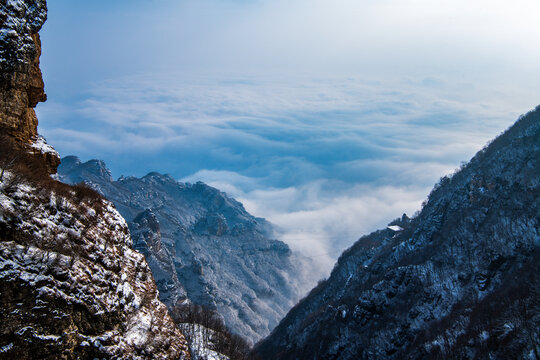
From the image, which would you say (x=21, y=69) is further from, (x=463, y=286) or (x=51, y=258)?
(x=463, y=286)

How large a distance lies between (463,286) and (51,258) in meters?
105

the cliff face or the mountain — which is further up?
the cliff face

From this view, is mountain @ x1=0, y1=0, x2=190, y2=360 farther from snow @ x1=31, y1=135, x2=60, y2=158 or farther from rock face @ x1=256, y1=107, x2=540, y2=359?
rock face @ x1=256, y1=107, x2=540, y2=359

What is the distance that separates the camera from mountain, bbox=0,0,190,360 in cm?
3045

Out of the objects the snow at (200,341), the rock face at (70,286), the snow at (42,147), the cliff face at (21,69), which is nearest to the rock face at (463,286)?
the snow at (200,341)

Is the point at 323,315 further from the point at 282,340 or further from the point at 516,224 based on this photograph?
the point at 516,224

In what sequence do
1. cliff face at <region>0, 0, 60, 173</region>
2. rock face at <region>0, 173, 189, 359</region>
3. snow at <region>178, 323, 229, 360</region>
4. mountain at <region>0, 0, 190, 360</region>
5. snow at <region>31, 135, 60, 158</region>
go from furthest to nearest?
1. snow at <region>178, 323, 229, 360</region>
2. snow at <region>31, 135, 60, 158</region>
3. cliff face at <region>0, 0, 60, 173</region>
4. mountain at <region>0, 0, 190, 360</region>
5. rock face at <region>0, 173, 189, 359</region>

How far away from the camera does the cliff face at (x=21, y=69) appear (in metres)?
40.8

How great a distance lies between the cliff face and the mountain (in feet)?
0.36

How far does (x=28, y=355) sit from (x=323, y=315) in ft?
445

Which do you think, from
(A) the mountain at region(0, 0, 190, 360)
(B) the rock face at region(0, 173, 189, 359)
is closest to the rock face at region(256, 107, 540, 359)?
(B) the rock face at region(0, 173, 189, 359)

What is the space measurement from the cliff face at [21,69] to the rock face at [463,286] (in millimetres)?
81403

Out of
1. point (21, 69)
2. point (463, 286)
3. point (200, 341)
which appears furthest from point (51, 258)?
point (463, 286)

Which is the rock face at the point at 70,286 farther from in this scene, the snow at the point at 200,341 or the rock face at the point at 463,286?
the rock face at the point at 463,286
